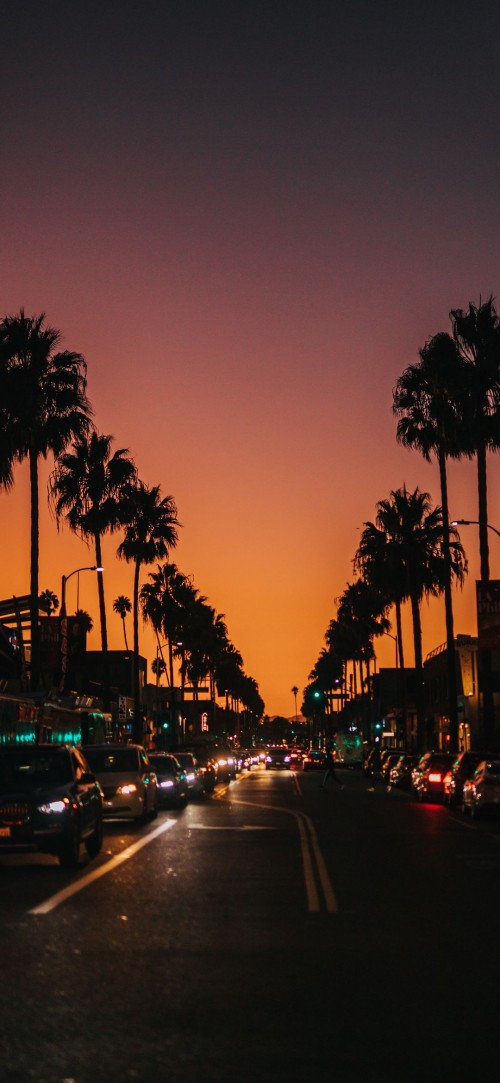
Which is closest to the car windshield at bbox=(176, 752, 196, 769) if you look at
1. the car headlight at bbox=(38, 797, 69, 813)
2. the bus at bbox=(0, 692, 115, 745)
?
the bus at bbox=(0, 692, 115, 745)

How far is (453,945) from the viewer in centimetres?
1127

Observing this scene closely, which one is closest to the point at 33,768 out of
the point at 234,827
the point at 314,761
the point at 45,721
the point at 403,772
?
the point at 234,827

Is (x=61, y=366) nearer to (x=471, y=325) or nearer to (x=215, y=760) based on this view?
(x=471, y=325)

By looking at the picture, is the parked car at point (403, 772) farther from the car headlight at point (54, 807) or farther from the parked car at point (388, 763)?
the car headlight at point (54, 807)

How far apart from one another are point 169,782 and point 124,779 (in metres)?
7.29

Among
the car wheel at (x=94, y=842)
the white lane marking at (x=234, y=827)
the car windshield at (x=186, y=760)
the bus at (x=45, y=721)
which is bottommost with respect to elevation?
the white lane marking at (x=234, y=827)

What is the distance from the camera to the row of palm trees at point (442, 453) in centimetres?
4756

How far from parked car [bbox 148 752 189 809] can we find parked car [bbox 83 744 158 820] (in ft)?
16.3

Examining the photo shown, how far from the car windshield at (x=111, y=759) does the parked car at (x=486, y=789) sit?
8078 mm

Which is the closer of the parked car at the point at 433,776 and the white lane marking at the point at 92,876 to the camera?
the white lane marking at the point at 92,876

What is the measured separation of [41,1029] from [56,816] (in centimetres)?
1012

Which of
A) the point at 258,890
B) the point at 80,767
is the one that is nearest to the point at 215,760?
the point at 80,767

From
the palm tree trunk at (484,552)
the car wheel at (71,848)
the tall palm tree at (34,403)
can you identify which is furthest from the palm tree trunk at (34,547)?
the car wheel at (71,848)

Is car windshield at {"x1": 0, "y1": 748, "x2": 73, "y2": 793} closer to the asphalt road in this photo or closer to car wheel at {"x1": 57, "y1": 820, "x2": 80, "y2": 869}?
car wheel at {"x1": 57, "y1": 820, "x2": 80, "y2": 869}
